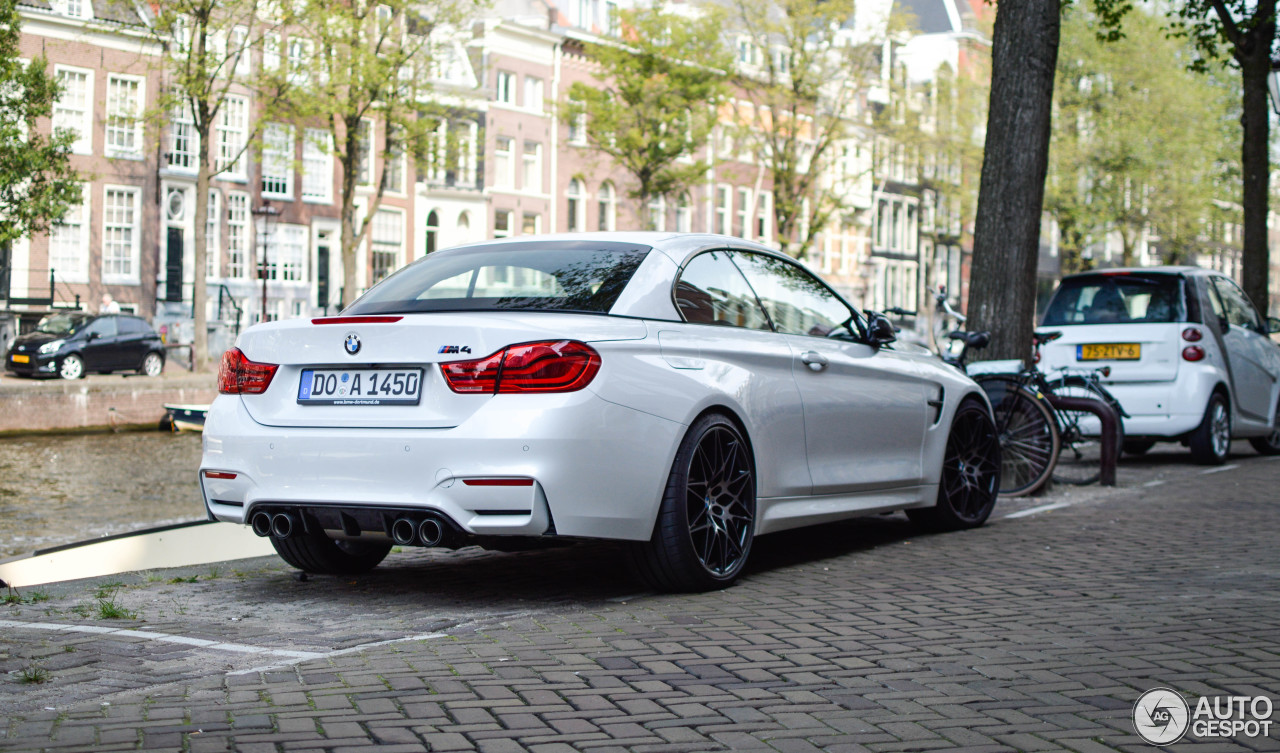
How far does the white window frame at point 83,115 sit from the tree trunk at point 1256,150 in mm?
28175

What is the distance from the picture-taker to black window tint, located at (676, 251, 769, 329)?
601 cm

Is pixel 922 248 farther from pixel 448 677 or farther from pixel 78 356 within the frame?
pixel 448 677

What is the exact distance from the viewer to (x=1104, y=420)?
34.3ft

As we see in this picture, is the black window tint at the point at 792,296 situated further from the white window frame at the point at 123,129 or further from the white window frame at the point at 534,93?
the white window frame at the point at 534,93

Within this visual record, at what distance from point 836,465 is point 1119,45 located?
165 feet

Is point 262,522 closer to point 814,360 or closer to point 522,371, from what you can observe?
point 522,371

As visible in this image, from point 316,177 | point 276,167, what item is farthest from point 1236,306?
point 316,177

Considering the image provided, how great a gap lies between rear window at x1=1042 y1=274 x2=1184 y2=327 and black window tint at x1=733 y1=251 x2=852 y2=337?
6.23 meters

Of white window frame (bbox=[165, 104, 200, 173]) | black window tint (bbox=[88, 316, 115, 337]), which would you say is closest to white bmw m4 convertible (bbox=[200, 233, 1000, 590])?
black window tint (bbox=[88, 316, 115, 337])

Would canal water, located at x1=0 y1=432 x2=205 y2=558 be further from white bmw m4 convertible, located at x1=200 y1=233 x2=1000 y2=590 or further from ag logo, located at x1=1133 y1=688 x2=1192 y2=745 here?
ag logo, located at x1=1133 y1=688 x2=1192 y2=745

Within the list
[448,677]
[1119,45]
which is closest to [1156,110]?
[1119,45]

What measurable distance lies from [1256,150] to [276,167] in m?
28.4

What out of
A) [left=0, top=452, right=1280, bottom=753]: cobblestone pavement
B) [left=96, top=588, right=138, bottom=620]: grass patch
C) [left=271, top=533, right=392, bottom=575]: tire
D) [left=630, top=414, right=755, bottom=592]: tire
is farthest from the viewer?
[left=271, top=533, right=392, bottom=575]: tire

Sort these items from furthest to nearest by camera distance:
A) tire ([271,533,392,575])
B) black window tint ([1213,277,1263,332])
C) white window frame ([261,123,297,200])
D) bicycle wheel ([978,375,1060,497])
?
white window frame ([261,123,297,200]), black window tint ([1213,277,1263,332]), bicycle wheel ([978,375,1060,497]), tire ([271,533,392,575])
